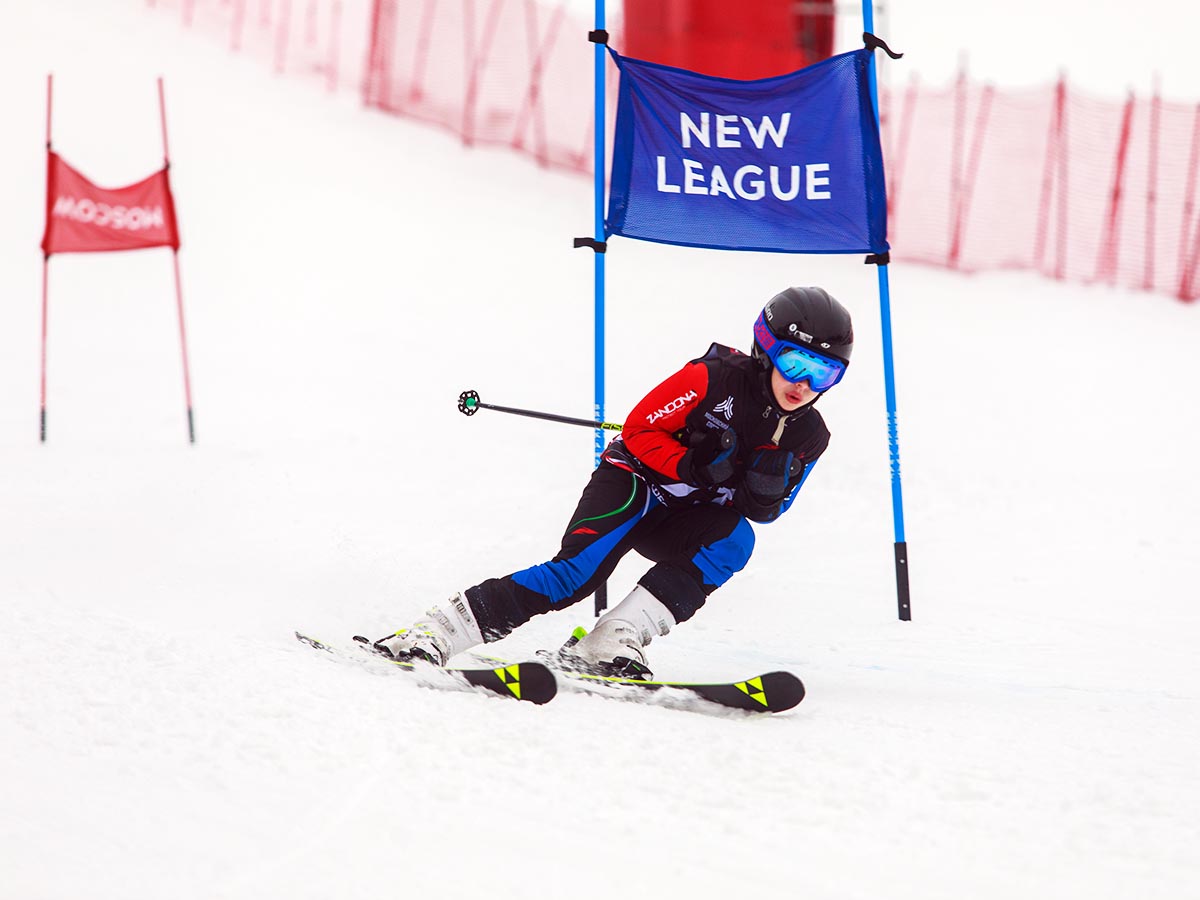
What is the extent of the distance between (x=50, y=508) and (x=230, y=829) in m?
4.19

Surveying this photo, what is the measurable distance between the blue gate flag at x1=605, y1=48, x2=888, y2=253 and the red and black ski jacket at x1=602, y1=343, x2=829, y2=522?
1.36 meters

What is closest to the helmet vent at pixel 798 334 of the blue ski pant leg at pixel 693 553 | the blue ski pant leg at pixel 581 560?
the blue ski pant leg at pixel 693 553

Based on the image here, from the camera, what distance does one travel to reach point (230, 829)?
7.70 feet

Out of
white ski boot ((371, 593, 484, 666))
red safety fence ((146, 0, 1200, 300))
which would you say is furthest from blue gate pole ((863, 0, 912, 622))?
red safety fence ((146, 0, 1200, 300))

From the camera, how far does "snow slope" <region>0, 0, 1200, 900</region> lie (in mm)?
2381

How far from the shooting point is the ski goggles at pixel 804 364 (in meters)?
3.79

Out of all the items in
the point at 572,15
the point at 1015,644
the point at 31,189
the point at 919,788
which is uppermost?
the point at 572,15

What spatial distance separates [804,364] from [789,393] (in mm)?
111

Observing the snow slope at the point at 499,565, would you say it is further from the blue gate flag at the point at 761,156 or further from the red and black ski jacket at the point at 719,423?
the blue gate flag at the point at 761,156

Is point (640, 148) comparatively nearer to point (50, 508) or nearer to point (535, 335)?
Answer: point (50, 508)

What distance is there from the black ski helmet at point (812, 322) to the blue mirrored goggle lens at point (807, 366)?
3cm

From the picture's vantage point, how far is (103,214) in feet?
25.4

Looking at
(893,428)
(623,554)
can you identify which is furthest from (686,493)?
(893,428)

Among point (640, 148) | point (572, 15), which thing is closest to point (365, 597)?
point (640, 148)
